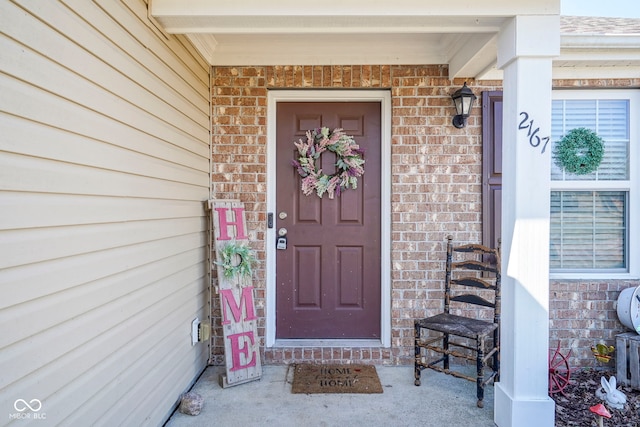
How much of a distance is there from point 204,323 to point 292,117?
5.68 feet

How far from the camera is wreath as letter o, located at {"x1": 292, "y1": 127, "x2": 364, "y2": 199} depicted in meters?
2.99

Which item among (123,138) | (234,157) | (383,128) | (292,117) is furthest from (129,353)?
(383,128)

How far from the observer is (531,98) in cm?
209

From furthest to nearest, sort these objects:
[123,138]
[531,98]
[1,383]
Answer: [531,98] < [123,138] < [1,383]

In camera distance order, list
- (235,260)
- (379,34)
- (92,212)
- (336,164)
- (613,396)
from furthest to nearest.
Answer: (336,164), (235,260), (379,34), (613,396), (92,212)

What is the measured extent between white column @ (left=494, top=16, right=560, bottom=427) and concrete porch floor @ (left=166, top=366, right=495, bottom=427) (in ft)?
1.09

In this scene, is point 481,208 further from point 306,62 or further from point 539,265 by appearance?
point 306,62

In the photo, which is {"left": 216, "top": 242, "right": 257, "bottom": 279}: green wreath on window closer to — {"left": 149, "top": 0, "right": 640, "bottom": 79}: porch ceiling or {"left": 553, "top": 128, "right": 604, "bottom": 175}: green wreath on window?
{"left": 149, "top": 0, "right": 640, "bottom": 79}: porch ceiling

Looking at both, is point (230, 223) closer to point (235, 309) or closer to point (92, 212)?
point (235, 309)

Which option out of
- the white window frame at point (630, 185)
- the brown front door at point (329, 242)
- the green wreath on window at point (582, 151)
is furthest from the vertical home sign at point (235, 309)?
the green wreath on window at point (582, 151)

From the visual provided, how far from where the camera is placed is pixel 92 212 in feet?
4.92

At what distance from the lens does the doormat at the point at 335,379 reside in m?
2.58

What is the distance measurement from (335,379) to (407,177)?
1.60 m

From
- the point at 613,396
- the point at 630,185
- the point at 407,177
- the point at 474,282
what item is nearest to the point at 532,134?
the point at 407,177
